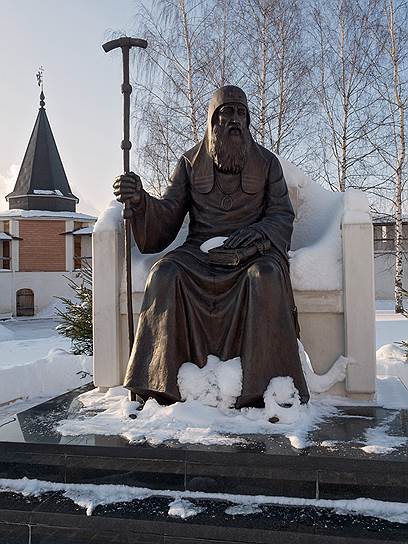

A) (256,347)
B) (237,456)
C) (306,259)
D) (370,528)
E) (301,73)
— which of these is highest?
(301,73)

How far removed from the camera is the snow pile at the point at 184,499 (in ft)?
7.38

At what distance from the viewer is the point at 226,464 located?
2.48m

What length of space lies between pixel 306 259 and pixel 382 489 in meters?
1.70

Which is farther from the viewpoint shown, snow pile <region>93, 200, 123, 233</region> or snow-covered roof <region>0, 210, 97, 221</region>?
snow-covered roof <region>0, 210, 97, 221</region>

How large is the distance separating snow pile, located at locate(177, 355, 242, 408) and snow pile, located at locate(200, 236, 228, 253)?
79 centimetres

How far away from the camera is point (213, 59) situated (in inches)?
554

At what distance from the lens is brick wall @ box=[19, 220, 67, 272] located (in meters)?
27.8

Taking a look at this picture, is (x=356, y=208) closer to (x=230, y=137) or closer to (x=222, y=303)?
(x=230, y=137)

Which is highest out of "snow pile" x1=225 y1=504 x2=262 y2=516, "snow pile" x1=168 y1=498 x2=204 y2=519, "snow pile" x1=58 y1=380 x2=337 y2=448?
"snow pile" x1=58 y1=380 x2=337 y2=448

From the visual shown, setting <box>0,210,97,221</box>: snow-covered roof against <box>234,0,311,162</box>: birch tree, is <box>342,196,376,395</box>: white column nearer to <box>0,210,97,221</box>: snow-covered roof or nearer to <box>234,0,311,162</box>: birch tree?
<box>234,0,311,162</box>: birch tree

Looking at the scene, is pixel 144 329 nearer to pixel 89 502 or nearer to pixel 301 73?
pixel 89 502

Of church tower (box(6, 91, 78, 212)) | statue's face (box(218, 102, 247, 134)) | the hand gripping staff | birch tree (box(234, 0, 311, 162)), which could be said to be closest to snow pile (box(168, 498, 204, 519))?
the hand gripping staff

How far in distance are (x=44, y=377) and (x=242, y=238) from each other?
318 cm

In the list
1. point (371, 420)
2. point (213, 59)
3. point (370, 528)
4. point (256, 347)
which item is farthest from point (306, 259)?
point (213, 59)
